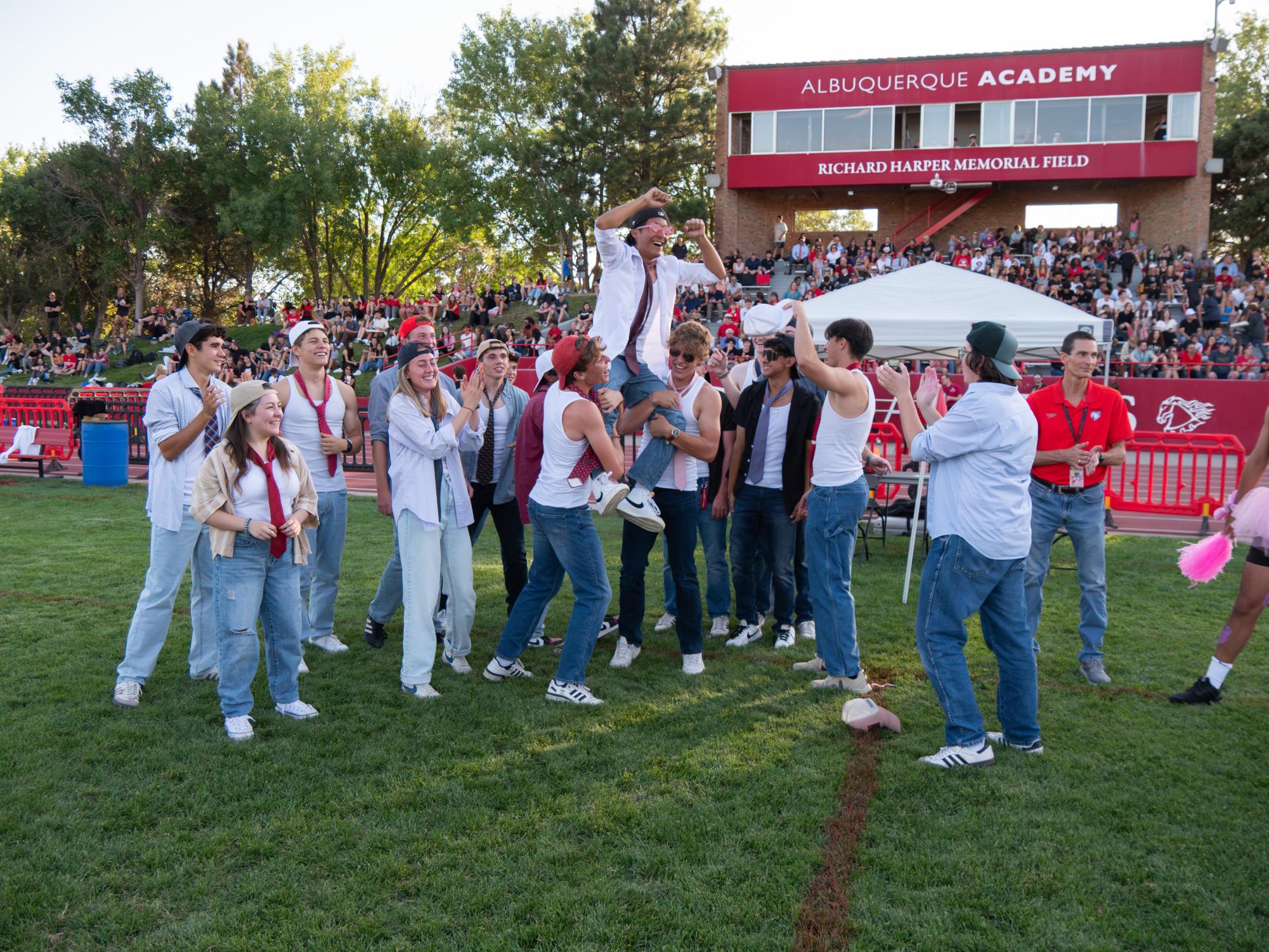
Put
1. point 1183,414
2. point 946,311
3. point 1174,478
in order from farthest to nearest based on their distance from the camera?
1. point 1183,414
2. point 1174,478
3. point 946,311

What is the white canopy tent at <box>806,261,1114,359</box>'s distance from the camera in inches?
465

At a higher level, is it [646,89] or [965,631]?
[646,89]

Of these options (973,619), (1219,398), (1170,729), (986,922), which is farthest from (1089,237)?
(986,922)

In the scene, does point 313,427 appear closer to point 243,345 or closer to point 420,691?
point 420,691

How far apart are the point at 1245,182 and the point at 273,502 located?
151 feet

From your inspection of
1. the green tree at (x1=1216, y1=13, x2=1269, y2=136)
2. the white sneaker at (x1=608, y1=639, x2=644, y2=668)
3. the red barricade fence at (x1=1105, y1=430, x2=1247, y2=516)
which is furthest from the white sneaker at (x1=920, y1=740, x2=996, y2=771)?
the green tree at (x1=1216, y1=13, x2=1269, y2=136)

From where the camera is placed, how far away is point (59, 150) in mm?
41656

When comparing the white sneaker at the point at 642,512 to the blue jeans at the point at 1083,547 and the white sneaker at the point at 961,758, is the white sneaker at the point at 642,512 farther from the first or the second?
the blue jeans at the point at 1083,547

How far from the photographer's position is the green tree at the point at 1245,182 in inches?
1501

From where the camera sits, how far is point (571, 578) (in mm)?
5262

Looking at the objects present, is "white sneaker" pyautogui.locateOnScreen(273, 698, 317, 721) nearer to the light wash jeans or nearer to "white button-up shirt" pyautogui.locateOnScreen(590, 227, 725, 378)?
the light wash jeans

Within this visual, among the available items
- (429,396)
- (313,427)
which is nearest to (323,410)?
(313,427)

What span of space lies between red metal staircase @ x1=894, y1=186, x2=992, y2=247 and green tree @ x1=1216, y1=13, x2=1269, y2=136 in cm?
2001

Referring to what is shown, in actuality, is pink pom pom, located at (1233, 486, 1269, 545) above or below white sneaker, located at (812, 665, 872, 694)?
above
